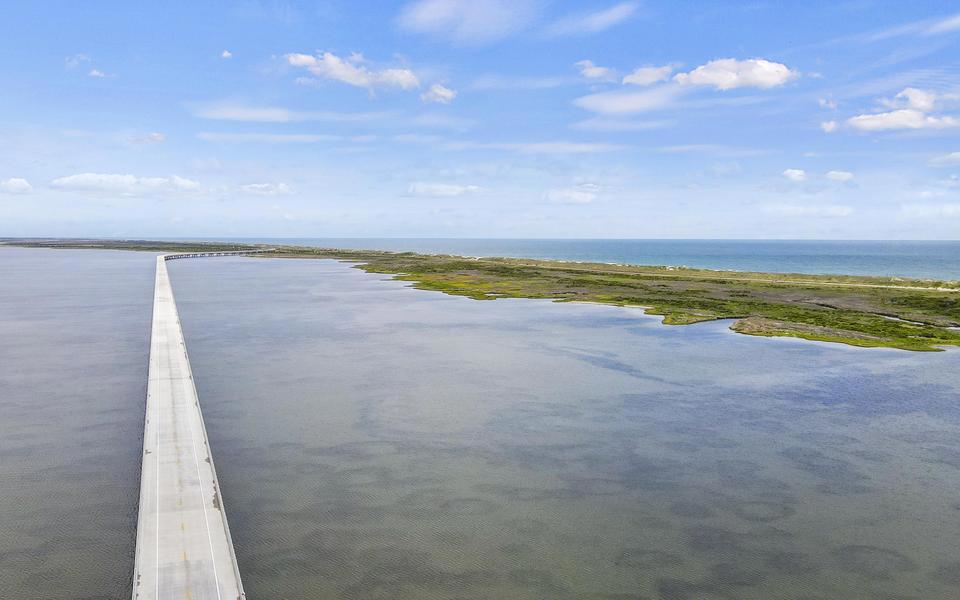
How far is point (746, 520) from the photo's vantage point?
64.6 ft

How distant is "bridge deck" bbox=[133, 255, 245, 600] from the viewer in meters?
14.5

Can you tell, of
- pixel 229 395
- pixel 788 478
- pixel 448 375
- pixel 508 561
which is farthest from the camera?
pixel 448 375

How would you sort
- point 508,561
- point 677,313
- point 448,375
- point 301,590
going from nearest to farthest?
point 301,590 → point 508,561 → point 448,375 → point 677,313

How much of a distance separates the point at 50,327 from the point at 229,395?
3158 cm

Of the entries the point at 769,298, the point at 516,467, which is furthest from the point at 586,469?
the point at 769,298

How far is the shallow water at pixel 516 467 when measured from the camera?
1670 centimetres

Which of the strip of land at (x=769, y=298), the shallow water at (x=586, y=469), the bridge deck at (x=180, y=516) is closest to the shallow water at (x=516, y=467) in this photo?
the shallow water at (x=586, y=469)

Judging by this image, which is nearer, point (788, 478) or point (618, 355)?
point (788, 478)

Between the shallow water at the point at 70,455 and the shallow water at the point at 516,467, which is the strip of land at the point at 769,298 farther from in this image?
the shallow water at the point at 70,455

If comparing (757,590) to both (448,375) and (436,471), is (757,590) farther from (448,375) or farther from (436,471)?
(448,375)

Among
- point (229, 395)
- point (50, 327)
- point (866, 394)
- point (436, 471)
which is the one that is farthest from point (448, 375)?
point (50, 327)

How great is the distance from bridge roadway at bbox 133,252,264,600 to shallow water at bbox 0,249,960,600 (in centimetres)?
106

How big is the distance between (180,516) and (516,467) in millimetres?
11642

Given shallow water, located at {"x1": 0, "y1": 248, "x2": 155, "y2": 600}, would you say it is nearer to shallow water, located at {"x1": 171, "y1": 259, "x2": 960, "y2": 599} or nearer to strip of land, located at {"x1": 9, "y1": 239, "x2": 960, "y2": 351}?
shallow water, located at {"x1": 171, "y1": 259, "x2": 960, "y2": 599}
